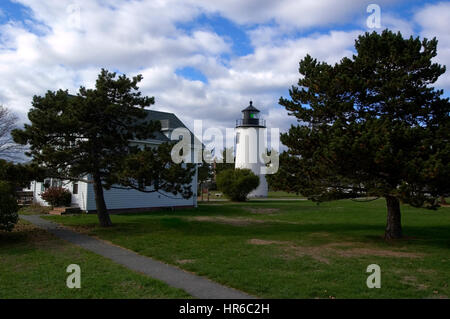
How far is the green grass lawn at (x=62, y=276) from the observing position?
6375mm

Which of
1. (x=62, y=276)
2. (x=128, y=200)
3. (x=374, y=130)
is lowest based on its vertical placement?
(x=62, y=276)

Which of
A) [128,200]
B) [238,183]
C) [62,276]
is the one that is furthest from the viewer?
[238,183]

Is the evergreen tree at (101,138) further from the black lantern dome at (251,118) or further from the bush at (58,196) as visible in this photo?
the black lantern dome at (251,118)

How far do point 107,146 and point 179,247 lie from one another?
613 centimetres

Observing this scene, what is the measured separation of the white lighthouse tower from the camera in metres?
42.2

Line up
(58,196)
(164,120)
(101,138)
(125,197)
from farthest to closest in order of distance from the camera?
(164,120) → (125,197) → (58,196) → (101,138)

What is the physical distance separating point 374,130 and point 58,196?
729 inches

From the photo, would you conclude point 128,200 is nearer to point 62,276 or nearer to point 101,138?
point 101,138

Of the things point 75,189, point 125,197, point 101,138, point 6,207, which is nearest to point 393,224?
point 101,138

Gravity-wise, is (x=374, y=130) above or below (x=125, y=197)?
above

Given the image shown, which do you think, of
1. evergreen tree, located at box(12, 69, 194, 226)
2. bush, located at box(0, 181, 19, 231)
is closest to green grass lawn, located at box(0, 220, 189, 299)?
bush, located at box(0, 181, 19, 231)

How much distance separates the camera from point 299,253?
33.5ft

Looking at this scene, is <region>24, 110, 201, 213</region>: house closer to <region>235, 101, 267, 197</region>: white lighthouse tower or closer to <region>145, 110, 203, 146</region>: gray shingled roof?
<region>145, 110, 203, 146</region>: gray shingled roof
